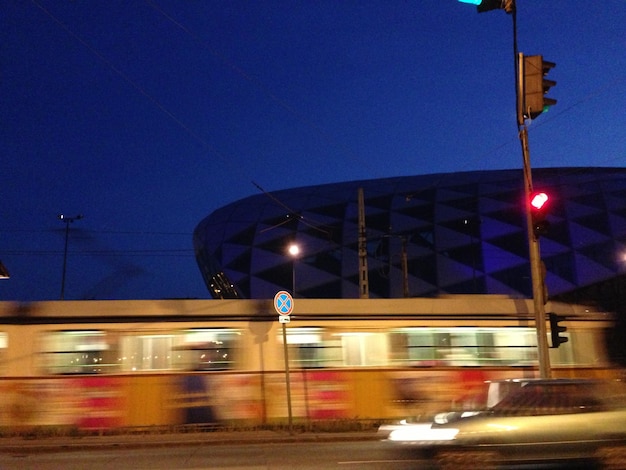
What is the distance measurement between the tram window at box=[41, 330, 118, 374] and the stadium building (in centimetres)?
3185

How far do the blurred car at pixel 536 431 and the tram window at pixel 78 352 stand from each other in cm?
960

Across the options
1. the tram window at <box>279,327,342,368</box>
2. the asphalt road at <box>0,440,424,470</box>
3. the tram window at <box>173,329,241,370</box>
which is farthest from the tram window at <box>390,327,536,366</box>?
the tram window at <box>173,329,241,370</box>

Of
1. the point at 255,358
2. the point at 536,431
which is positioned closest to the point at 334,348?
the point at 255,358

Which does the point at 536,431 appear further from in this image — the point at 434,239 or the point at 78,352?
the point at 434,239

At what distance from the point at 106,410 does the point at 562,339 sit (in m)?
10.6

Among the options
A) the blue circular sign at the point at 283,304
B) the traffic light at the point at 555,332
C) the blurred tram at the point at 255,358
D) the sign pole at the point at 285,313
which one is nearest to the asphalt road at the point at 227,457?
the sign pole at the point at 285,313

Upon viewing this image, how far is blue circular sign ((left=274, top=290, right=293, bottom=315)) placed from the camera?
51.8 ft

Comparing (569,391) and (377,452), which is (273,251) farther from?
(569,391)

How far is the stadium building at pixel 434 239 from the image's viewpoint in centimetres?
4962

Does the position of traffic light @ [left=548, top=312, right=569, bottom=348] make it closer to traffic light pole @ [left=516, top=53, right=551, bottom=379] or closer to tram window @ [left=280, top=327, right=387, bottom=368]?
traffic light pole @ [left=516, top=53, right=551, bottom=379]

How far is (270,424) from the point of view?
1702 cm

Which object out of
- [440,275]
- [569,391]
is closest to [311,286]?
[440,275]

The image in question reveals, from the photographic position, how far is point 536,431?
879 centimetres

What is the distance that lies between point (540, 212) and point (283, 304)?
19.3 feet
